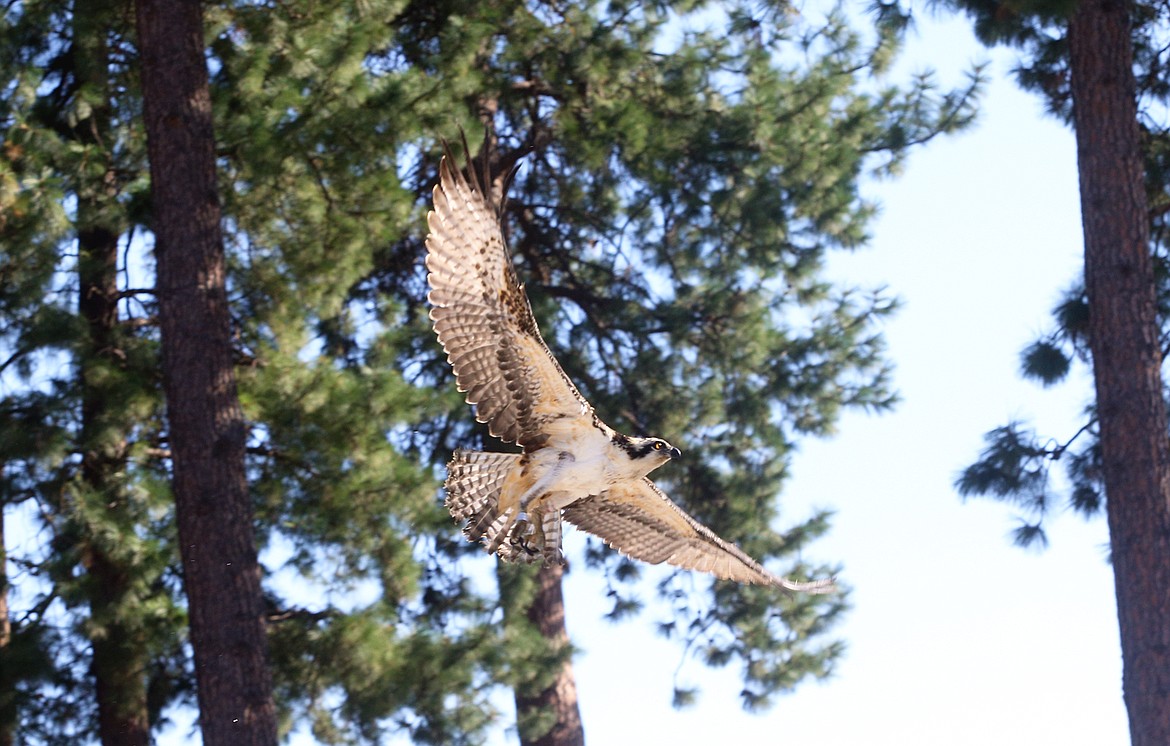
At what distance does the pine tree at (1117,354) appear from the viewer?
934 cm

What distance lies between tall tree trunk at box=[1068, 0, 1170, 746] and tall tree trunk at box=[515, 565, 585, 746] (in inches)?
152

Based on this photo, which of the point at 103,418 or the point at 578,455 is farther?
the point at 103,418

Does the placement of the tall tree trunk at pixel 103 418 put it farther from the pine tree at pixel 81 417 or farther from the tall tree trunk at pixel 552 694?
the tall tree trunk at pixel 552 694

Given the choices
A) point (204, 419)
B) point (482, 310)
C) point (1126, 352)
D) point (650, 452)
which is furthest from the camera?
point (1126, 352)

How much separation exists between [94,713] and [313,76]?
4258 mm

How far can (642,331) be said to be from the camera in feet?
40.3

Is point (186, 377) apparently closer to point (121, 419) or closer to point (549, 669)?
point (121, 419)

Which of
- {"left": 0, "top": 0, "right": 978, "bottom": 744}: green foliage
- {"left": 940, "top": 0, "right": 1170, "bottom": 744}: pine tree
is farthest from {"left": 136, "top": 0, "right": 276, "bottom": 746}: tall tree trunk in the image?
{"left": 940, "top": 0, "right": 1170, "bottom": 744}: pine tree

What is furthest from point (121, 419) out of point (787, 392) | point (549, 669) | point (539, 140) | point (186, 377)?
point (787, 392)

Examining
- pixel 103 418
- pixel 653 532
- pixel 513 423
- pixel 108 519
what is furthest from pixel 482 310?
pixel 103 418

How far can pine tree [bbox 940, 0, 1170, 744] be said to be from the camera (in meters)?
9.34

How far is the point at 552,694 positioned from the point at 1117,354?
15.7ft

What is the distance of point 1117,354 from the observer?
9.75 meters

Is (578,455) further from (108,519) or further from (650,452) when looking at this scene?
(108,519)
